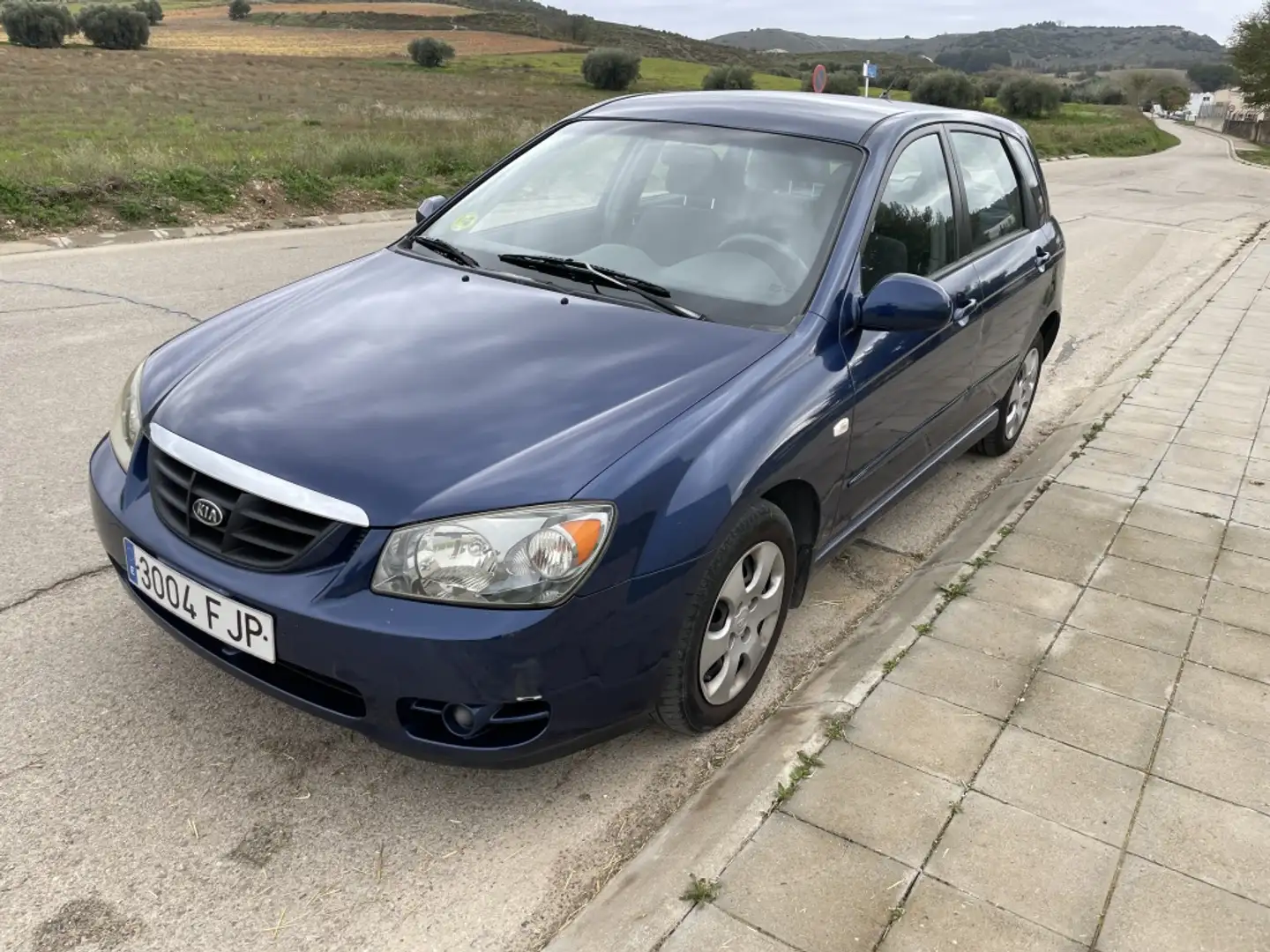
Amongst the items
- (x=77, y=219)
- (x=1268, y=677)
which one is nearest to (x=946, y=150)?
(x=1268, y=677)

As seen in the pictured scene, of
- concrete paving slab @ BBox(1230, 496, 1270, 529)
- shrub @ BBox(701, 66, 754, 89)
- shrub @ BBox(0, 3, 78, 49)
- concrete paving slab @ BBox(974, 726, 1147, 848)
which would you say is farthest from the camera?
shrub @ BBox(0, 3, 78, 49)

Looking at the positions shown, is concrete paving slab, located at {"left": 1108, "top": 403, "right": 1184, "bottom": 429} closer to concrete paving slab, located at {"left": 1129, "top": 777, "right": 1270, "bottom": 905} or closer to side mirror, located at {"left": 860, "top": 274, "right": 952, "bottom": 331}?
side mirror, located at {"left": 860, "top": 274, "right": 952, "bottom": 331}

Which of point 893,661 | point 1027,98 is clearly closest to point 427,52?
A: point 1027,98

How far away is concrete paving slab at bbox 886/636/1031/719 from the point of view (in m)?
3.03

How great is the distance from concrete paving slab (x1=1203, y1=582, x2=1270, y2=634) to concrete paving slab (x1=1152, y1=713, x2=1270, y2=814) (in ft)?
2.58

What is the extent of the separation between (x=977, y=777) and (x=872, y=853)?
46 centimetres

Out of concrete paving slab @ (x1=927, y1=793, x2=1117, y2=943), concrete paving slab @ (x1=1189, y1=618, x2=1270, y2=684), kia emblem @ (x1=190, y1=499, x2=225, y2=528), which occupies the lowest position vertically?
concrete paving slab @ (x1=927, y1=793, x2=1117, y2=943)

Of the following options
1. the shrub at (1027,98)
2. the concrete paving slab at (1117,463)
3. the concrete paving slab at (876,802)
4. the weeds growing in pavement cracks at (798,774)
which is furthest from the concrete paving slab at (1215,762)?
the shrub at (1027,98)

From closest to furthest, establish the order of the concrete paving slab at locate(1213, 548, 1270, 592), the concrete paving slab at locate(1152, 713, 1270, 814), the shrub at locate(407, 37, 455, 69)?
the concrete paving slab at locate(1152, 713, 1270, 814), the concrete paving slab at locate(1213, 548, 1270, 592), the shrub at locate(407, 37, 455, 69)

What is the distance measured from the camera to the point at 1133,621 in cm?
352

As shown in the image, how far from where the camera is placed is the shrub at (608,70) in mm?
56969

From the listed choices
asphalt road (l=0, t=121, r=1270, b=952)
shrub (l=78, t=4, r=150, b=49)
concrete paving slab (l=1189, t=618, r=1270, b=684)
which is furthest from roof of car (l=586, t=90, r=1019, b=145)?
shrub (l=78, t=4, r=150, b=49)

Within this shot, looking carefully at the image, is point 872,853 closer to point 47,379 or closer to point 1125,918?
point 1125,918

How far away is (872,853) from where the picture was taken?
93.7 inches
